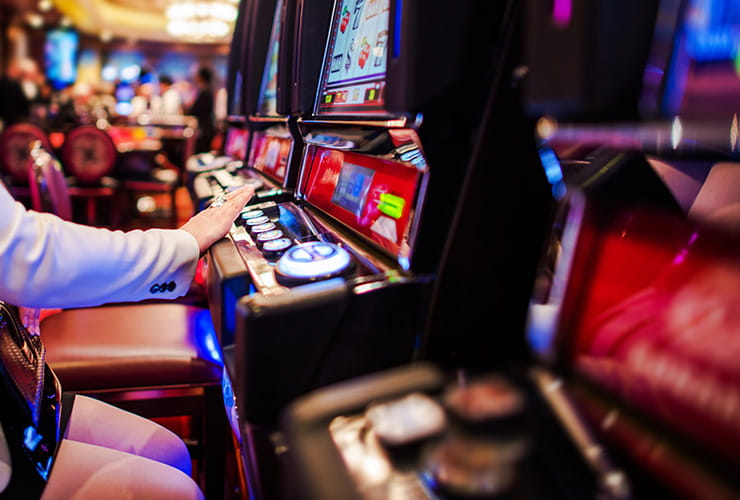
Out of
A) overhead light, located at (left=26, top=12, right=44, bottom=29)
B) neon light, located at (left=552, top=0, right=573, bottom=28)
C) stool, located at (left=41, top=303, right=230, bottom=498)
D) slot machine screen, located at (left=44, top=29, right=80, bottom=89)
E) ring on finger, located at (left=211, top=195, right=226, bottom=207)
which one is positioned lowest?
stool, located at (left=41, top=303, right=230, bottom=498)

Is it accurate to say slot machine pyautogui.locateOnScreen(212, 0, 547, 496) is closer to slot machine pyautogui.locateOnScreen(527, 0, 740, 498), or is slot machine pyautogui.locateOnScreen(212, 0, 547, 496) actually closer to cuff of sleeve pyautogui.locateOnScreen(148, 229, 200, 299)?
cuff of sleeve pyautogui.locateOnScreen(148, 229, 200, 299)

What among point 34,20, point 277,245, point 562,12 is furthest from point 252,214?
point 34,20

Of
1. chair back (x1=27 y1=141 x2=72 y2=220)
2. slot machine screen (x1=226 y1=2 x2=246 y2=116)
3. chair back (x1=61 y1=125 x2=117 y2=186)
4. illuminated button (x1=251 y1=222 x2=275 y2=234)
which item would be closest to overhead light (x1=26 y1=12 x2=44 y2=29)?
chair back (x1=61 y1=125 x2=117 y2=186)

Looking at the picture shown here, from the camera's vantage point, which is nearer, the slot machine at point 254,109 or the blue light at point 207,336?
the blue light at point 207,336

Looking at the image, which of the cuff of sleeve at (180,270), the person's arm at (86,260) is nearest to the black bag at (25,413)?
the person's arm at (86,260)

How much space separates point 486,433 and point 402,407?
0.33ft

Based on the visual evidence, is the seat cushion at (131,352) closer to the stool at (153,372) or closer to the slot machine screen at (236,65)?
the stool at (153,372)

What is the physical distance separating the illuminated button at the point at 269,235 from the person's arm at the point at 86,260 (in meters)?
0.09

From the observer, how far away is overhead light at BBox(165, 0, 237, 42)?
31.7 feet

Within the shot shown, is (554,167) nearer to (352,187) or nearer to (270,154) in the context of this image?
(352,187)

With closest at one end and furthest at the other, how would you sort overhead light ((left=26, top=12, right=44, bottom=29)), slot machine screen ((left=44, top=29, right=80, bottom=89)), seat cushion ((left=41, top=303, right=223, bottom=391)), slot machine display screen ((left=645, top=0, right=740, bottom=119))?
slot machine display screen ((left=645, top=0, right=740, bottom=119))
seat cushion ((left=41, top=303, right=223, bottom=391))
overhead light ((left=26, top=12, right=44, bottom=29))
slot machine screen ((left=44, top=29, right=80, bottom=89))

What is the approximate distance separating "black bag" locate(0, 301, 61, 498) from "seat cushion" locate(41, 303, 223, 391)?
30 cm

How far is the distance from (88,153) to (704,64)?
4485 millimetres

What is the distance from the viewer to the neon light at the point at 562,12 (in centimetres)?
52
